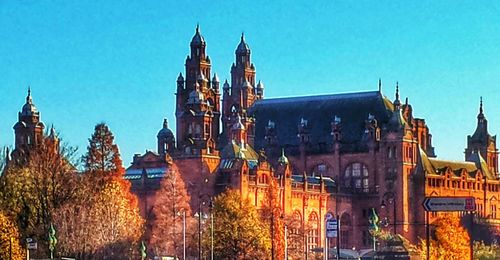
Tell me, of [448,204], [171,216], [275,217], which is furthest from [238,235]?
[448,204]

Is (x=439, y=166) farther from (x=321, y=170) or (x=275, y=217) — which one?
(x=275, y=217)

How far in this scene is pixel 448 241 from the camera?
6403 inches

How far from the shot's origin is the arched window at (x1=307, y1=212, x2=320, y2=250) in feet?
585

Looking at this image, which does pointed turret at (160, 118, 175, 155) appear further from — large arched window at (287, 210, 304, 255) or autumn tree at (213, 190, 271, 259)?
autumn tree at (213, 190, 271, 259)

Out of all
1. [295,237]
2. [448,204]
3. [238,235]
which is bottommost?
[238,235]

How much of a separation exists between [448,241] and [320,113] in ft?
114

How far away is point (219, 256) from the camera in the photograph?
13825cm

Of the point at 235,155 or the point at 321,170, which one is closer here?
the point at 235,155

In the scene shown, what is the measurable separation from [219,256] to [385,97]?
58.4 meters

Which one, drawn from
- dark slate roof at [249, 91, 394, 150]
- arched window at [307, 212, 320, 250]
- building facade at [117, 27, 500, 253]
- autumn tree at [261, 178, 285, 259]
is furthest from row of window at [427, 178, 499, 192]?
autumn tree at [261, 178, 285, 259]

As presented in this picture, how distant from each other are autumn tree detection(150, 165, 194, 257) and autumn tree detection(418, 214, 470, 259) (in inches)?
921

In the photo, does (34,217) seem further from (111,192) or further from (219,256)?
(219,256)

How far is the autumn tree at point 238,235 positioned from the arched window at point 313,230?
33273 mm

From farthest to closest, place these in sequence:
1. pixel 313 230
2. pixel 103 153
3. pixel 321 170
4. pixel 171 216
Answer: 1. pixel 321 170
2. pixel 313 230
3. pixel 171 216
4. pixel 103 153
